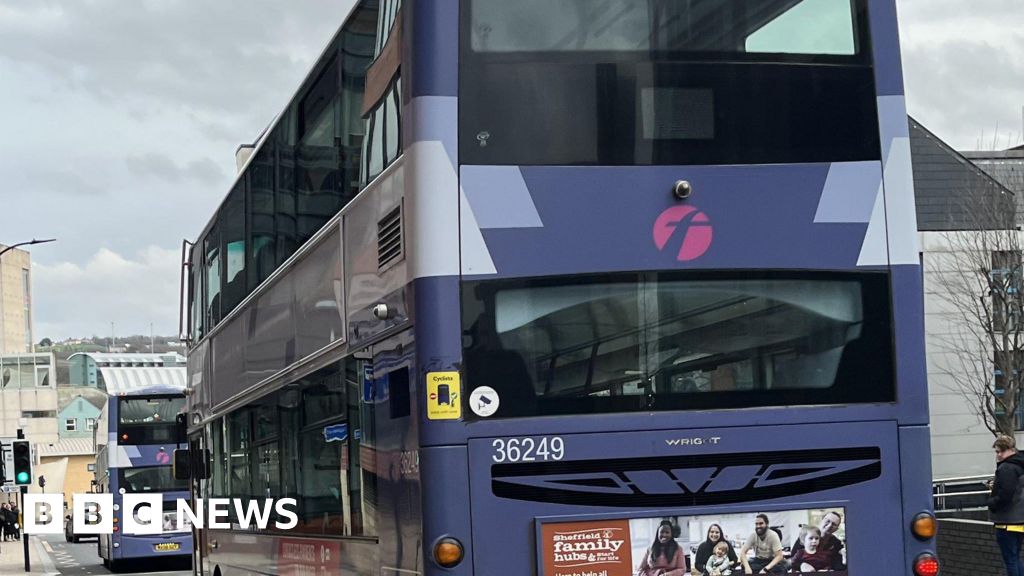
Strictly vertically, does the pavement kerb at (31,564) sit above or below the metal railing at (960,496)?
below

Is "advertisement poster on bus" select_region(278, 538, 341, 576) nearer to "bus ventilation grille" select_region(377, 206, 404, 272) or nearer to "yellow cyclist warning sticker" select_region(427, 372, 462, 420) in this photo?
"bus ventilation grille" select_region(377, 206, 404, 272)

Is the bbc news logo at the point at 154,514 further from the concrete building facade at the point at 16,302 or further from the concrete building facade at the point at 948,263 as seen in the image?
the concrete building facade at the point at 16,302

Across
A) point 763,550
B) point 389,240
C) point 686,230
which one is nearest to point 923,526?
point 763,550

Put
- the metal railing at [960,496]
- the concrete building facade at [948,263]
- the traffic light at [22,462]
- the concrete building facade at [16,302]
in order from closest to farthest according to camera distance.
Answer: the metal railing at [960,496] < the traffic light at [22,462] < the concrete building facade at [948,263] < the concrete building facade at [16,302]

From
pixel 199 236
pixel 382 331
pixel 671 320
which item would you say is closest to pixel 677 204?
pixel 671 320

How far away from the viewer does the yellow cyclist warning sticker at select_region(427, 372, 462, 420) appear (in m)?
7.34

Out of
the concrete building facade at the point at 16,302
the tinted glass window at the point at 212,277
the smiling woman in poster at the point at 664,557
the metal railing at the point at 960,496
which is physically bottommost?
the metal railing at the point at 960,496

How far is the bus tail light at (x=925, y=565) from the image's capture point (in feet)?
25.1

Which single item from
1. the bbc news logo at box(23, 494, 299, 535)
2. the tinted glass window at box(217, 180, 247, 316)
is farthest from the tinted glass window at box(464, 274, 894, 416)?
the tinted glass window at box(217, 180, 247, 316)

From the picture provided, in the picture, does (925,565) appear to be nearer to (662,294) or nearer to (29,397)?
(662,294)

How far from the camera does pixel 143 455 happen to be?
3566 cm

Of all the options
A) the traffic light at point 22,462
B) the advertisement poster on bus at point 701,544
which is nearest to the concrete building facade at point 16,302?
the traffic light at point 22,462

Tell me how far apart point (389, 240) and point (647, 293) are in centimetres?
137

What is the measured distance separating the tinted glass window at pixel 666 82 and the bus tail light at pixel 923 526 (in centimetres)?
184
